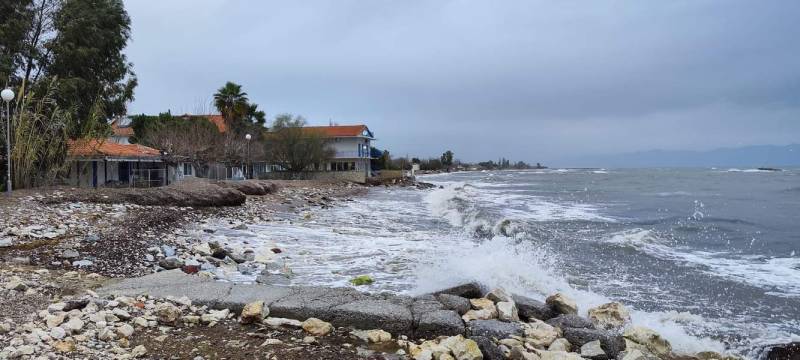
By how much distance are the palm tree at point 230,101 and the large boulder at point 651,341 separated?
41.7 m

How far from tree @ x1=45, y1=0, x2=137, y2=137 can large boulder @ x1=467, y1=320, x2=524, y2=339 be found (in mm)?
18643

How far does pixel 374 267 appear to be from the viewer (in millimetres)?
10555

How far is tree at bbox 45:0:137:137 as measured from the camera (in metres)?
20.6

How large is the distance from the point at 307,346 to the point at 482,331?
195 cm

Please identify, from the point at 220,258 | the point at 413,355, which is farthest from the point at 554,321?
the point at 220,258

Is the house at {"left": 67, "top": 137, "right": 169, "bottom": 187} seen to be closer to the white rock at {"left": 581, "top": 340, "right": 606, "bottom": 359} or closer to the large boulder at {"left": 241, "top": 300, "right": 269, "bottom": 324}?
the large boulder at {"left": 241, "top": 300, "right": 269, "bottom": 324}

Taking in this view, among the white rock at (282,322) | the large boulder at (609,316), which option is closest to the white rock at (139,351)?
the white rock at (282,322)

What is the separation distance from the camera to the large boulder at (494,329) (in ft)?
18.9

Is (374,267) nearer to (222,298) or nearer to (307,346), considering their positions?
(222,298)

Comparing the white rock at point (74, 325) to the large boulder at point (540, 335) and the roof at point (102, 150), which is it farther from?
the roof at point (102, 150)

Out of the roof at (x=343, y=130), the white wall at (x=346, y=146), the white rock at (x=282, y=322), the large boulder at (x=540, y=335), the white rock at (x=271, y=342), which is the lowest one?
the large boulder at (x=540, y=335)

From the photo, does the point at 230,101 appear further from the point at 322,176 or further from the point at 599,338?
the point at 599,338

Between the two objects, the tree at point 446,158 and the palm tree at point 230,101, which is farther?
the tree at point 446,158

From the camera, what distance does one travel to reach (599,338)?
6031 mm
